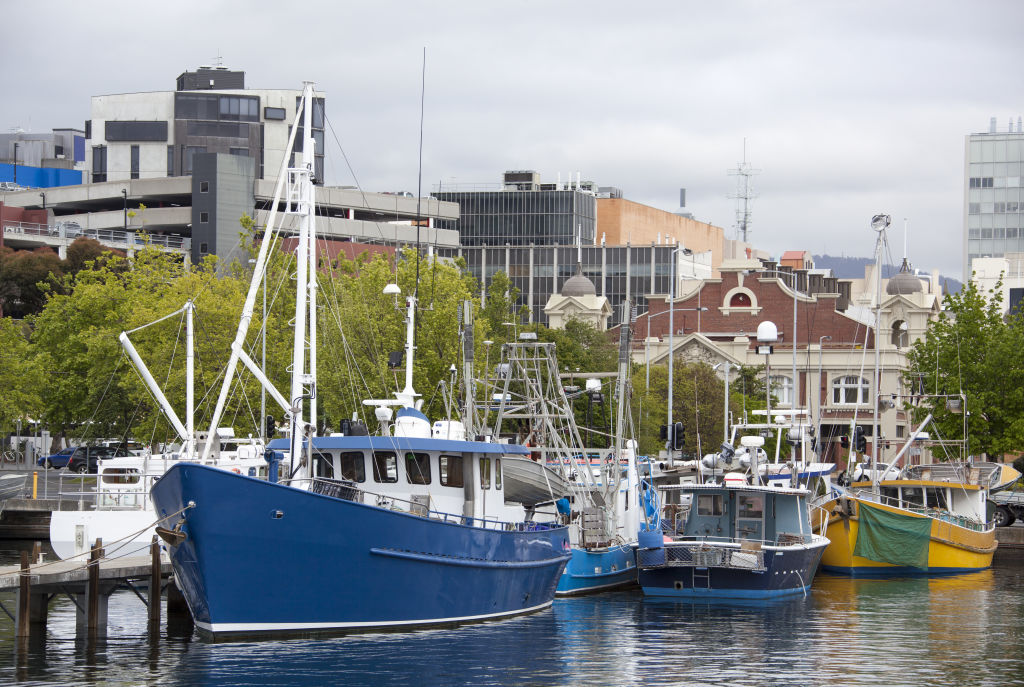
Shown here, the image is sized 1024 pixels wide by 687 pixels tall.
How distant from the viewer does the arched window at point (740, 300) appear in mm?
116812

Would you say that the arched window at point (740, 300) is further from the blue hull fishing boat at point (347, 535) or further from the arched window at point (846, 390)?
the blue hull fishing boat at point (347, 535)

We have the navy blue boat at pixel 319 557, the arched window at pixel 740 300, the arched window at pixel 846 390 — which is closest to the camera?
the navy blue boat at pixel 319 557

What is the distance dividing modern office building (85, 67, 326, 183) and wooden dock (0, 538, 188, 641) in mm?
101859

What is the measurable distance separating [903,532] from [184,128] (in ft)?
322

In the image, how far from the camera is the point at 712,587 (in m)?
40.8

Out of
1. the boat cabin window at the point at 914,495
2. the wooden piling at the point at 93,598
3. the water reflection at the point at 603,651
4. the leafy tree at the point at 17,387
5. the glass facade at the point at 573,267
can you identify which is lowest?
the water reflection at the point at 603,651

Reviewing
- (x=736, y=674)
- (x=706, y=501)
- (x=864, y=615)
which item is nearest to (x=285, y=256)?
(x=706, y=501)

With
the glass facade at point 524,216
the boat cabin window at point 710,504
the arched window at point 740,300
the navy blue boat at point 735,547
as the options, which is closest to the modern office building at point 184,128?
the glass facade at point 524,216

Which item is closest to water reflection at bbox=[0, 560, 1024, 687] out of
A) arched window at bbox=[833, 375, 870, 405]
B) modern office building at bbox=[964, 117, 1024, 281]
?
arched window at bbox=[833, 375, 870, 405]

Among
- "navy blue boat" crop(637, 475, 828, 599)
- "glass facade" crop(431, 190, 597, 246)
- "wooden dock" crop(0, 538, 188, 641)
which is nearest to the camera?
"wooden dock" crop(0, 538, 188, 641)

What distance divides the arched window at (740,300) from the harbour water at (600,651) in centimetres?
7722

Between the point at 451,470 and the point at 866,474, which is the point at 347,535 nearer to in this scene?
the point at 451,470

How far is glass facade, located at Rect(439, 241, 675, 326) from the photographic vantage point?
15912 centimetres

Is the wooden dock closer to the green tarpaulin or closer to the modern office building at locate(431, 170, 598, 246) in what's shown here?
the green tarpaulin
